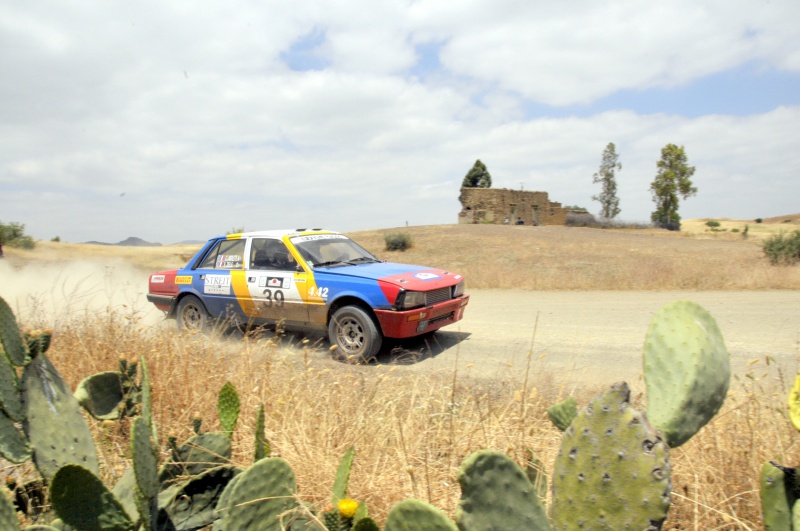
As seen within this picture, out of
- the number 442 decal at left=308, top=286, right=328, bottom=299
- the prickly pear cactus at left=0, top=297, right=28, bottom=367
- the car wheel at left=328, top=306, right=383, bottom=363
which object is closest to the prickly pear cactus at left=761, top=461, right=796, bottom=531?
the prickly pear cactus at left=0, top=297, right=28, bottom=367

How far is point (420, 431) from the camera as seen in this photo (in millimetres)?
3738

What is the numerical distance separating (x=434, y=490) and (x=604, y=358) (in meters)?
4.30

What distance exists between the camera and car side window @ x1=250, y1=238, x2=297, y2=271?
306 inches

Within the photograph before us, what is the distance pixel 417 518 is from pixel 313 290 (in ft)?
18.3

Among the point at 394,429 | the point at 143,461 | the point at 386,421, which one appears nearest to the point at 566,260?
the point at 386,421

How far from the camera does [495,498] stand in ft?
6.18

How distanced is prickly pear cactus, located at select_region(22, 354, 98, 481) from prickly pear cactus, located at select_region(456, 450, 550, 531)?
6.08ft

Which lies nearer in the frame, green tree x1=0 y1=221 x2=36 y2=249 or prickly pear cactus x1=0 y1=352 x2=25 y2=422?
prickly pear cactus x1=0 y1=352 x2=25 y2=422

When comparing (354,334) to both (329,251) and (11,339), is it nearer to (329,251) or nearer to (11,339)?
(329,251)

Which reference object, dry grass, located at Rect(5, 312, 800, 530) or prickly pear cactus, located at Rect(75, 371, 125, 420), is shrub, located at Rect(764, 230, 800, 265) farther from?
prickly pear cactus, located at Rect(75, 371, 125, 420)

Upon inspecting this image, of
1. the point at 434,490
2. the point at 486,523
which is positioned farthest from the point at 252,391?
the point at 486,523

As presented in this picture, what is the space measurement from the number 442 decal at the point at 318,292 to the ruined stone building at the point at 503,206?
107 feet

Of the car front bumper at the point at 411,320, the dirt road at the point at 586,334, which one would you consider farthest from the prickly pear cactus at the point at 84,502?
A: the car front bumper at the point at 411,320

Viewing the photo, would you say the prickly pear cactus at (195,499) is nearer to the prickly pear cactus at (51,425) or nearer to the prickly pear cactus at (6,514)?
the prickly pear cactus at (51,425)
